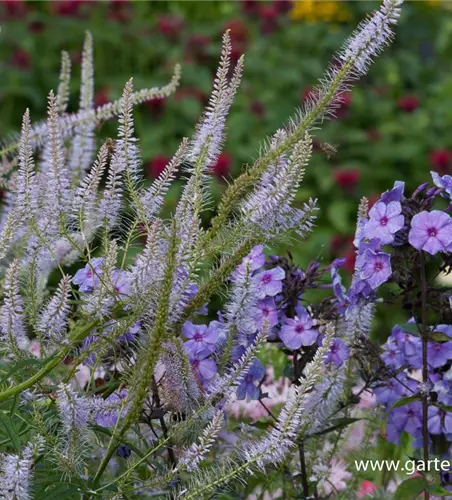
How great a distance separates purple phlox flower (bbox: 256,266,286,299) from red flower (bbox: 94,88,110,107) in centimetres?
402

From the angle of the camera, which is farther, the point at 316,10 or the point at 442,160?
the point at 316,10

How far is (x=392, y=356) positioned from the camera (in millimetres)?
2344

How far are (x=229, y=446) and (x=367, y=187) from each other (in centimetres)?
452

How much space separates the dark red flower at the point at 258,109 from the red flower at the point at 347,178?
567 millimetres

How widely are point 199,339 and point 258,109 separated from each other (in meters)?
4.52

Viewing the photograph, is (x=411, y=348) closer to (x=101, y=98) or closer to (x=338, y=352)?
(x=338, y=352)

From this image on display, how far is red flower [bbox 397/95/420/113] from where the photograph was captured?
688 centimetres

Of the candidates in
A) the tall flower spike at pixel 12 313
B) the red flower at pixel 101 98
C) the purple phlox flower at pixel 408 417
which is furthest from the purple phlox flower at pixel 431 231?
the red flower at pixel 101 98

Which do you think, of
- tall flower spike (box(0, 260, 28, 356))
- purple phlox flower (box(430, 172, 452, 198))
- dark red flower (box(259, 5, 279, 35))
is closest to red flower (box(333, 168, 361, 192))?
dark red flower (box(259, 5, 279, 35))

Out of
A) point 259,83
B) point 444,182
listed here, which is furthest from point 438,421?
point 259,83

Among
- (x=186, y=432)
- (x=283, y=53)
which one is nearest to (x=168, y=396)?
(x=186, y=432)

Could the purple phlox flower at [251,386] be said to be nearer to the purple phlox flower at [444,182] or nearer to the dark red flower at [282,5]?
the purple phlox flower at [444,182]

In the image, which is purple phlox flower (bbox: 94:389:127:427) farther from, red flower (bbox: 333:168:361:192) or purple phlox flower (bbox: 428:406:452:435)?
red flower (bbox: 333:168:361:192)

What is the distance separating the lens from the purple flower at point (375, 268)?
2.01m
